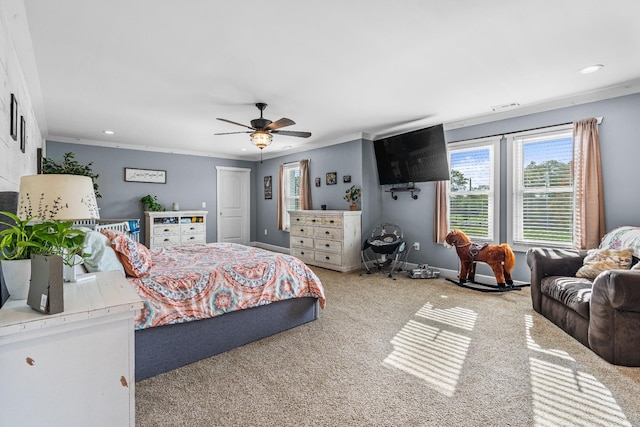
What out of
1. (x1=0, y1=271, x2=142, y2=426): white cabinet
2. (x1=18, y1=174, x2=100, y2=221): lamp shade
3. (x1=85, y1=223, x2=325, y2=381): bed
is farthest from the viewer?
(x1=85, y1=223, x2=325, y2=381): bed

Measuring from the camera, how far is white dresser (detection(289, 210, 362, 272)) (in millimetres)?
5277

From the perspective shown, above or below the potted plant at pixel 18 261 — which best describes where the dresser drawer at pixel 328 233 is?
below

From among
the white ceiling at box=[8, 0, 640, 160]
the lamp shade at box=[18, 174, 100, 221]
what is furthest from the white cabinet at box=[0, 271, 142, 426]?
the white ceiling at box=[8, 0, 640, 160]

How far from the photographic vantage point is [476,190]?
15.1ft

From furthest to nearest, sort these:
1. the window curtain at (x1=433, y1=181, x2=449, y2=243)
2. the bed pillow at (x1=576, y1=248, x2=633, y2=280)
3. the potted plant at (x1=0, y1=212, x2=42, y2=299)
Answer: the window curtain at (x1=433, y1=181, x2=449, y2=243) < the bed pillow at (x1=576, y1=248, x2=633, y2=280) < the potted plant at (x1=0, y1=212, x2=42, y2=299)

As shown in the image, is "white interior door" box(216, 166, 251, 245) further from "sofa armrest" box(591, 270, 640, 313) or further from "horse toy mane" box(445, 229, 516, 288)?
"sofa armrest" box(591, 270, 640, 313)

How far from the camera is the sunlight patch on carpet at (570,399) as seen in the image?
66.1 inches

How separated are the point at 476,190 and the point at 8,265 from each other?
16.2 feet

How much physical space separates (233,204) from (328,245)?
135 inches

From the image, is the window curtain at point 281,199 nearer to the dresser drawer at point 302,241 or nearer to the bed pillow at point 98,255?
the dresser drawer at point 302,241

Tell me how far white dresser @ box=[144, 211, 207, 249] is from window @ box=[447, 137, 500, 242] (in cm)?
498

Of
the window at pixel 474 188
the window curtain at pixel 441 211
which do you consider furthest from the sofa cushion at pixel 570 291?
the window curtain at pixel 441 211

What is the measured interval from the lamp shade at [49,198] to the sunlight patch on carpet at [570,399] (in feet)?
8.41

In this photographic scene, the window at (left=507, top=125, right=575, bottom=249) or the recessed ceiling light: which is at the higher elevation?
the recessed ceiling light
